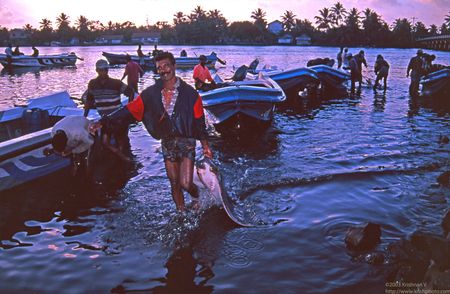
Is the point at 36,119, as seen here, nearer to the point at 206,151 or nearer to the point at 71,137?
the point at 71,137

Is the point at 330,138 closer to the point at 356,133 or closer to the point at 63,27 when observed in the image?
the point at 356,133

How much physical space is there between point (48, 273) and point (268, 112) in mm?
8570

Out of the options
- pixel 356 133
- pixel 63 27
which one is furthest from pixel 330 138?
pixel 63 27

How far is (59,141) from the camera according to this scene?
5715mm

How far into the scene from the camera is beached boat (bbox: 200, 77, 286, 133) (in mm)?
10953

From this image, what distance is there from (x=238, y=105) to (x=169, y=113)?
6334 millimetres

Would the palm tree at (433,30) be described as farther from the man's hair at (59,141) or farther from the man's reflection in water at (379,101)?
the man's hair at (59,141)

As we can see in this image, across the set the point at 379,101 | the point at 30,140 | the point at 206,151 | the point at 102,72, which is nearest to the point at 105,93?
the point at 102,72

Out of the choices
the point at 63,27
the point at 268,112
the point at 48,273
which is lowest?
the point at 48,273

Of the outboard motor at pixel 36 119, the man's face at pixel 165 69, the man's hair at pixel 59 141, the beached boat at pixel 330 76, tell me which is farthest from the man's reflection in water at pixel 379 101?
the man's hair at pixel 59 141

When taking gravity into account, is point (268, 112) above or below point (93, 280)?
above

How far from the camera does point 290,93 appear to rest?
18.8 m

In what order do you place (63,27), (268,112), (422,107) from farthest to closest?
1. (63,27)
2. (422,107)
3. (268,112)

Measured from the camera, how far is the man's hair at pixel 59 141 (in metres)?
5.69
